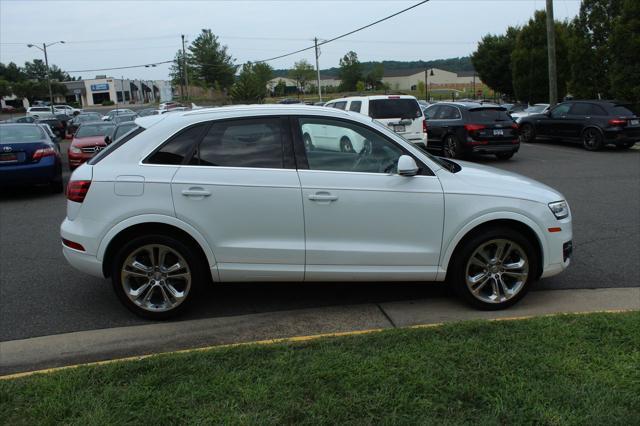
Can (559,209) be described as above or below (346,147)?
below

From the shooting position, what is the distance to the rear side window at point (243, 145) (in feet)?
15.3

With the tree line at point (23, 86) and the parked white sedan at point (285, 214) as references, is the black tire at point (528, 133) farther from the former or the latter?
the tree line at point (23, 86)

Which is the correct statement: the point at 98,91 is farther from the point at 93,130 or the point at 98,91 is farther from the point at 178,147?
the point at 178,147

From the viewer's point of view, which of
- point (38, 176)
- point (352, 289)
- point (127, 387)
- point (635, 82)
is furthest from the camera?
point (635, 82)

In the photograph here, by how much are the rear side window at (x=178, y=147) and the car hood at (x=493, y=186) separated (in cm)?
206

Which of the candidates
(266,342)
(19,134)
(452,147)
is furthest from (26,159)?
(452,147)

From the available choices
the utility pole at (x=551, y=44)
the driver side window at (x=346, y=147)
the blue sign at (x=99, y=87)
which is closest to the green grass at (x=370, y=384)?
the driver side window at (x=346, y=147)

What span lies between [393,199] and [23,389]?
2.92m

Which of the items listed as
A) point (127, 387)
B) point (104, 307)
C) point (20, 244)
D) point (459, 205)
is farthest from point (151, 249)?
point (20, 244)

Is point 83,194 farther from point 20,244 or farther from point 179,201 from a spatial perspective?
point 20,244

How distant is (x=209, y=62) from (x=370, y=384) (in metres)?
95.3

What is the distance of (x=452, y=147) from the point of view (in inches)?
626

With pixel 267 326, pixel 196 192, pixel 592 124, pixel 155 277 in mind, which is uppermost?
pixel 592 124

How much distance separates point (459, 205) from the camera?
4680 mm
